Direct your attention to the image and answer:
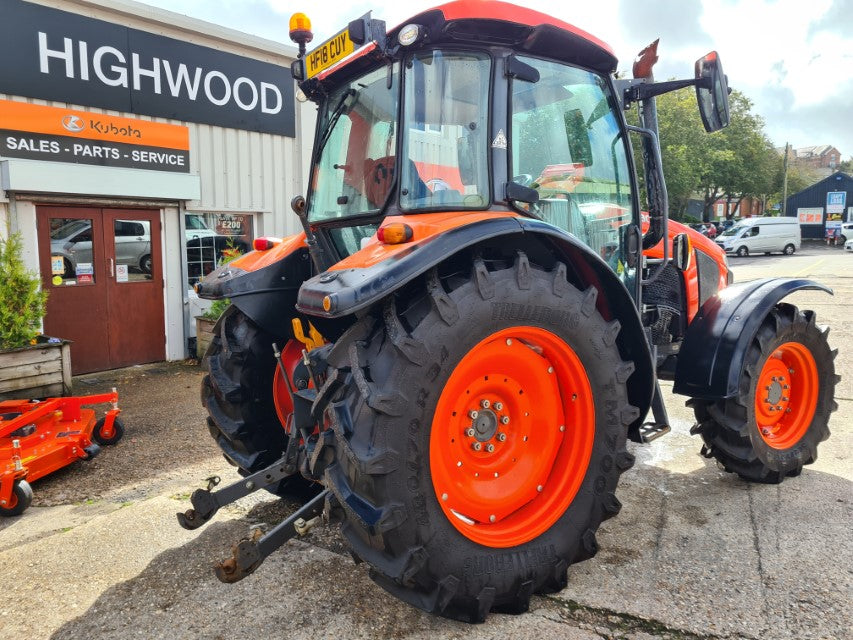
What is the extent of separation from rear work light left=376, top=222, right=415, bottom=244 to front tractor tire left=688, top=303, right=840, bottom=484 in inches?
84.4

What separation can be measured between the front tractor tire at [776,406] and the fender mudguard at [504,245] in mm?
800

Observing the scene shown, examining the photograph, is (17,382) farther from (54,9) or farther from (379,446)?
(379,446)

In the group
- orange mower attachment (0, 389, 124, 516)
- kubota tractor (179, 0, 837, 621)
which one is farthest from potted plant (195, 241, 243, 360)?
kubota tractor (179, 0, 837, 621)

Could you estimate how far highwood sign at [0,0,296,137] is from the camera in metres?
6.52

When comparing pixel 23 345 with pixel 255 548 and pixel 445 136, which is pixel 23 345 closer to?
pixel 255 548

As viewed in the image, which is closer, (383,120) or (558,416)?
(558,416)

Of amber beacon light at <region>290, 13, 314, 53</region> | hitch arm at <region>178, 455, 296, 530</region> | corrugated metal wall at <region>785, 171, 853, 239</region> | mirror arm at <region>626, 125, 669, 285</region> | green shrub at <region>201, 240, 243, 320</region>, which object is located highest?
corrugated metal wall at <region>785, 171, 853, 239</region>

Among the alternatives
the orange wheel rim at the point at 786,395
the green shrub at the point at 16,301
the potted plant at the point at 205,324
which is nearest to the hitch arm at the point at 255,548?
the orange wheel rim at the point at 786,395

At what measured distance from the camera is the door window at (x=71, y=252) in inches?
274

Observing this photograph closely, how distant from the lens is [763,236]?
30859mm

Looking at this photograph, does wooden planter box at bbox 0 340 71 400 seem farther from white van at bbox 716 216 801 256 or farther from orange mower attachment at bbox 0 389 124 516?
white van at bbox 716 216 801 256

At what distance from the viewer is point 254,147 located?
8.61 meters

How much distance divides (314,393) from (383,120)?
4.06 ft

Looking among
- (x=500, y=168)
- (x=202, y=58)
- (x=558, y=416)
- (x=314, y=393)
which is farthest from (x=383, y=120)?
(x=202, y=58)
